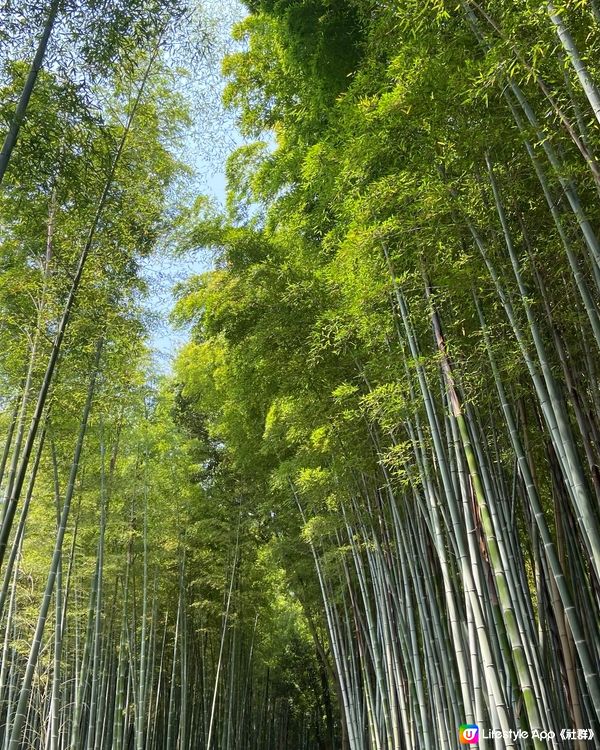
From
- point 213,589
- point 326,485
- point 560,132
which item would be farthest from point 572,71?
point 213,589

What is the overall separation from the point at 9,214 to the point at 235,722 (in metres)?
8.09

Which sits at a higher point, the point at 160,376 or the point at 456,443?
the point at 160,376

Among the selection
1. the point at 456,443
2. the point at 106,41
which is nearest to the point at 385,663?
the point at 456,443

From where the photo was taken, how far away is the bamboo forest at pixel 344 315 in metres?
2.37

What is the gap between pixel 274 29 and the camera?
4629 millimetres

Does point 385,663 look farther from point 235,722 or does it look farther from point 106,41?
point 235,722

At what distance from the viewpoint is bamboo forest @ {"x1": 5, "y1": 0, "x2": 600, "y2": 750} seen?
7.79 feet

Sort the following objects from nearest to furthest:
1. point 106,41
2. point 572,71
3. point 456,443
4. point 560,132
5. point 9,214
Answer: point 572,71, point 560,132, point 106,41, point 456,443, point 9,214

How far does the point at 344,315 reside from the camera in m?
3.66

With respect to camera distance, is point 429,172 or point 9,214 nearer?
point 429,172

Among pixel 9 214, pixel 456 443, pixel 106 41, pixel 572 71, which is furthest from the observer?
pixel 9 214

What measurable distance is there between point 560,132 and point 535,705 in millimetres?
2366

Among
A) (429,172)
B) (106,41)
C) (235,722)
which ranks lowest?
(235,722)

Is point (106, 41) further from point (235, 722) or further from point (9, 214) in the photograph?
point (235, 722)
